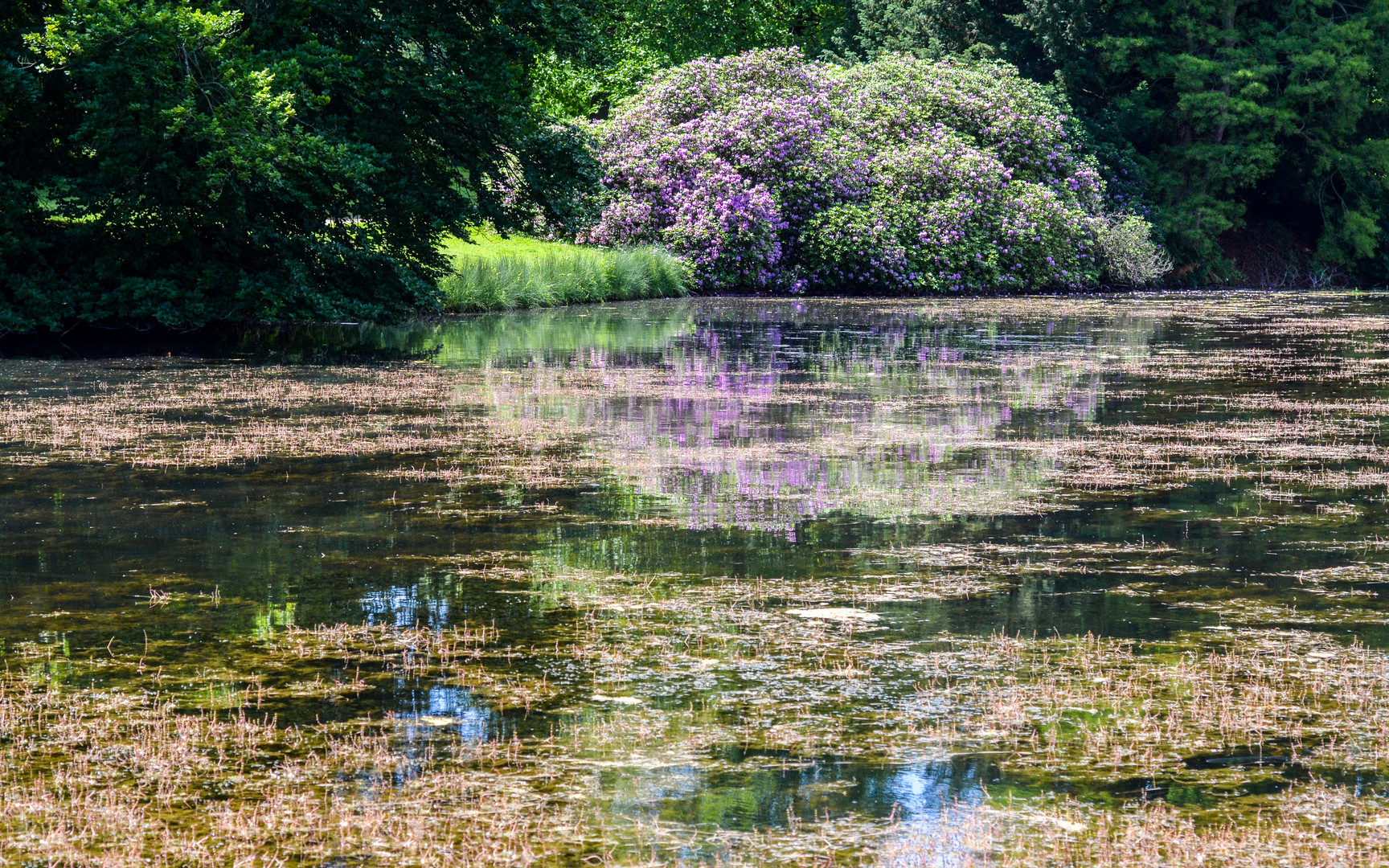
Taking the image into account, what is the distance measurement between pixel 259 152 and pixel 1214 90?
36097 millimetres

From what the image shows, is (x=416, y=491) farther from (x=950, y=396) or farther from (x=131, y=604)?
(x=950, y=396)

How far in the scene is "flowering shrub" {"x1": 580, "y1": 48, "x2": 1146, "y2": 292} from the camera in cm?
3500

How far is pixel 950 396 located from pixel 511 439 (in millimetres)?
4773

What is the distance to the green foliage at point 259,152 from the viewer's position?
17.6 meters

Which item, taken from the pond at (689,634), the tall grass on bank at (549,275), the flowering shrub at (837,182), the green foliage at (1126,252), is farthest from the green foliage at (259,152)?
the green foliage at (1126,252)

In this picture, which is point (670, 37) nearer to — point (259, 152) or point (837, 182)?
point (837, 182)

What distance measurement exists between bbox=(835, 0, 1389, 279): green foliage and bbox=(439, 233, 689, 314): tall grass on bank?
18680mm

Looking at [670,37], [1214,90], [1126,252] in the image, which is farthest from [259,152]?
[670,37]

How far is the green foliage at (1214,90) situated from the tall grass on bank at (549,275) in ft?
61.3

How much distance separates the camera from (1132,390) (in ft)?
49.5

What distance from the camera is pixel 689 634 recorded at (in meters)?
5.79

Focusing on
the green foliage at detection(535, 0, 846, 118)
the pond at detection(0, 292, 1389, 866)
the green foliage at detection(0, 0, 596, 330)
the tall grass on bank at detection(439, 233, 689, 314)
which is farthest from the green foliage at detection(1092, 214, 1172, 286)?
the pond at detection(0, 292, 1389, 866)

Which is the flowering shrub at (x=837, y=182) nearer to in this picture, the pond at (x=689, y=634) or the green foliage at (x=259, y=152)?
the green foliage at (x=259, y=152)

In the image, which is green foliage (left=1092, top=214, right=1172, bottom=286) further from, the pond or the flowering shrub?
the pond
